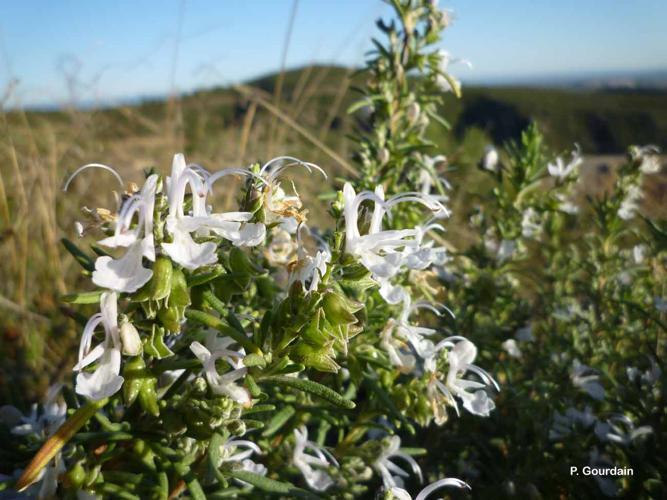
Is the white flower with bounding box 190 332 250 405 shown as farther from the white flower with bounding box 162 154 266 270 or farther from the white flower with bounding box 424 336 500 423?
the white flower with bounding box 424 336 500 423

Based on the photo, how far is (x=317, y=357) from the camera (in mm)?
735

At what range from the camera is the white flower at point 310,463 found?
3.74ft

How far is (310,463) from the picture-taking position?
1.16m

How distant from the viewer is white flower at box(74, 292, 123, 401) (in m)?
0.69

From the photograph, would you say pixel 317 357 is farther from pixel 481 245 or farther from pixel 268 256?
pixel 481 245

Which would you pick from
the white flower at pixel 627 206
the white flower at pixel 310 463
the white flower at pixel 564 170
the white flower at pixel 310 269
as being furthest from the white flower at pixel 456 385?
the white flower at pixel 627 206

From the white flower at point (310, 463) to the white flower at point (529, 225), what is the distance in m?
0.99

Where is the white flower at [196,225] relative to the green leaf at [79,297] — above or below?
above

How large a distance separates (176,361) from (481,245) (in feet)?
3.73

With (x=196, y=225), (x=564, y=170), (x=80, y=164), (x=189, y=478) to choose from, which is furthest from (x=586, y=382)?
(x=80, y=164)

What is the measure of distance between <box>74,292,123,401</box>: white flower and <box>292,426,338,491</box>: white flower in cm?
51

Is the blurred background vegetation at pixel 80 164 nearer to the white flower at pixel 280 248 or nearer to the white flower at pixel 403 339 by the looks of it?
the white flower at pixel 280 248

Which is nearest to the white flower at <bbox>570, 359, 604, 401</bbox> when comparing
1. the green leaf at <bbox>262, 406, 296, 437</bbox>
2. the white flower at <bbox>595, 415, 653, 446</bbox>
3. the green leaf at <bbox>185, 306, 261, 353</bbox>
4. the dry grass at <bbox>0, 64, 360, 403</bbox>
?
the white flower at <bbox>595, 415, 653, 446</bbox>

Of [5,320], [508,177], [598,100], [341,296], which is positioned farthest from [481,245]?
[598,100]
